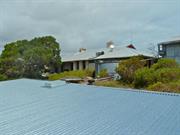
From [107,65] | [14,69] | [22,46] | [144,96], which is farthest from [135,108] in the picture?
[22,46]

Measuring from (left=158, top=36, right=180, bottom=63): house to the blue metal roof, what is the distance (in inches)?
727

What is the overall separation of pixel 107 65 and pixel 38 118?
79.8 ft

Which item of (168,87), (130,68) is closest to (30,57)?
(130,68)

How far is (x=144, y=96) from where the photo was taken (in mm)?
8430

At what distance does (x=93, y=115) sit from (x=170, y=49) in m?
22.9

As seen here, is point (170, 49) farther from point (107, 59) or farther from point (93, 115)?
point (93, 115)

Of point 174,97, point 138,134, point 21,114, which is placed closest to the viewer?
point 138,134

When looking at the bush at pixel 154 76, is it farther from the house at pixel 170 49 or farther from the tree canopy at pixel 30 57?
the tree canopy at pixel 30 57

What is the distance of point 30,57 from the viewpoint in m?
28.9

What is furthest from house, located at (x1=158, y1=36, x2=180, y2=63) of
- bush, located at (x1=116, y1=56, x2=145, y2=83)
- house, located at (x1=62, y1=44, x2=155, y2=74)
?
bush, located at (x1=116, y1=56, x2=145, y2=83)

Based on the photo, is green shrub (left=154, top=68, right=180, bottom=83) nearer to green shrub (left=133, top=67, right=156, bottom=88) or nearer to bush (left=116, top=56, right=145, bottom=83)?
green shrub (left=133, top=67, right=156, bottom=88)

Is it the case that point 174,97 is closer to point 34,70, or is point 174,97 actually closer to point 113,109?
point 113,109

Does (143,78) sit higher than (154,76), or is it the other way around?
(154,76)

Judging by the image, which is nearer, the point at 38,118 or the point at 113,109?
the point at 38,118
